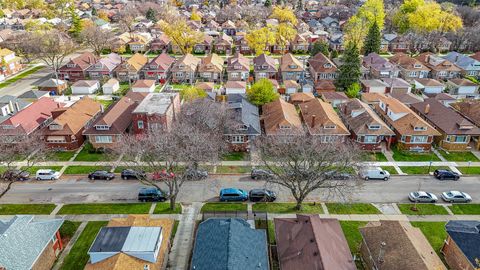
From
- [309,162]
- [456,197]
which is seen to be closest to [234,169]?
[309,162]

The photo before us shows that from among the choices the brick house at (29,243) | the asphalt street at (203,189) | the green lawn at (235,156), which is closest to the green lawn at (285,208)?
the asphalt street at (203,189)

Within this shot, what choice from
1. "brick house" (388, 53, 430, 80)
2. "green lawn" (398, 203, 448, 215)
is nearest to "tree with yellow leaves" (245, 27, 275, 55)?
"brick house" (388, 53, 430, 80)

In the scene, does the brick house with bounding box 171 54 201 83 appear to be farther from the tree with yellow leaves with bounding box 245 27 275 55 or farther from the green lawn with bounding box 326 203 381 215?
the green lawn with bounding box 326 203 381 215

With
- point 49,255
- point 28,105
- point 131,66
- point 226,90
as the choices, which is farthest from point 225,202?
point 131,66

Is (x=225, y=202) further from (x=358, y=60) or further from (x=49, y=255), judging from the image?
(x=358, y=60)

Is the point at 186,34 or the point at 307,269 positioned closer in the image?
the point at 307,269
